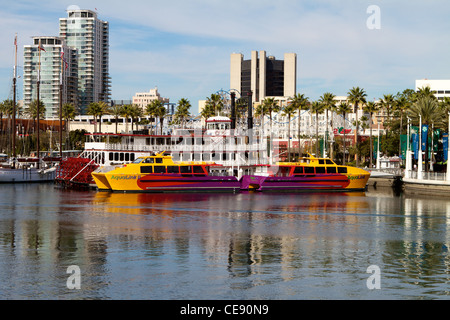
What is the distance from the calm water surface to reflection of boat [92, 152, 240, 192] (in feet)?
34.7

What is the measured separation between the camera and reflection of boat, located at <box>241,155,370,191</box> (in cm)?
6638

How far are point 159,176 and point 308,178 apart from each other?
16703 millimetres

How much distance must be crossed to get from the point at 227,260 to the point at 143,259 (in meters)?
3.82

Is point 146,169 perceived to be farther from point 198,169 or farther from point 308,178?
point 308,178

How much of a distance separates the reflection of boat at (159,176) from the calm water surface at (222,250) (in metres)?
10.6

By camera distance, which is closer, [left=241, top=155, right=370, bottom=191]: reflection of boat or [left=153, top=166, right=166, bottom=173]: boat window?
[left=153, top=166, right=166, bottom=173]: boat window

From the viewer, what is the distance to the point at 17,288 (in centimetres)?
2175

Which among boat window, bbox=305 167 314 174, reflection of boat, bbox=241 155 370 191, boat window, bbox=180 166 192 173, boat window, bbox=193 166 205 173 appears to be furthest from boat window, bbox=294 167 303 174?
boat window, bbox=180 166 192 173

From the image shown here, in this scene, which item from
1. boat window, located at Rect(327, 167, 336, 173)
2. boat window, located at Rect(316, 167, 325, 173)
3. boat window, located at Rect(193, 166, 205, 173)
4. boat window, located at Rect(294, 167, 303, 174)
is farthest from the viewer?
boat window, located at Rect(327, 167, 336, 173)

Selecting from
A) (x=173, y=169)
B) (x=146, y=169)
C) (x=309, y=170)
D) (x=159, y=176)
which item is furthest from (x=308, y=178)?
(x=146, y=169)

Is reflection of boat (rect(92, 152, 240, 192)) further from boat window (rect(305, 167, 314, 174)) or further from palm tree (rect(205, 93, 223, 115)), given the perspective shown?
palm tree (rect(205, 93, 223, 115))

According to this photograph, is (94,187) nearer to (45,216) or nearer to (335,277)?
(45,216)

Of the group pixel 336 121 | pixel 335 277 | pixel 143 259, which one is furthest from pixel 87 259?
pixel 336 121

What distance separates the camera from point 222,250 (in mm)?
29609
